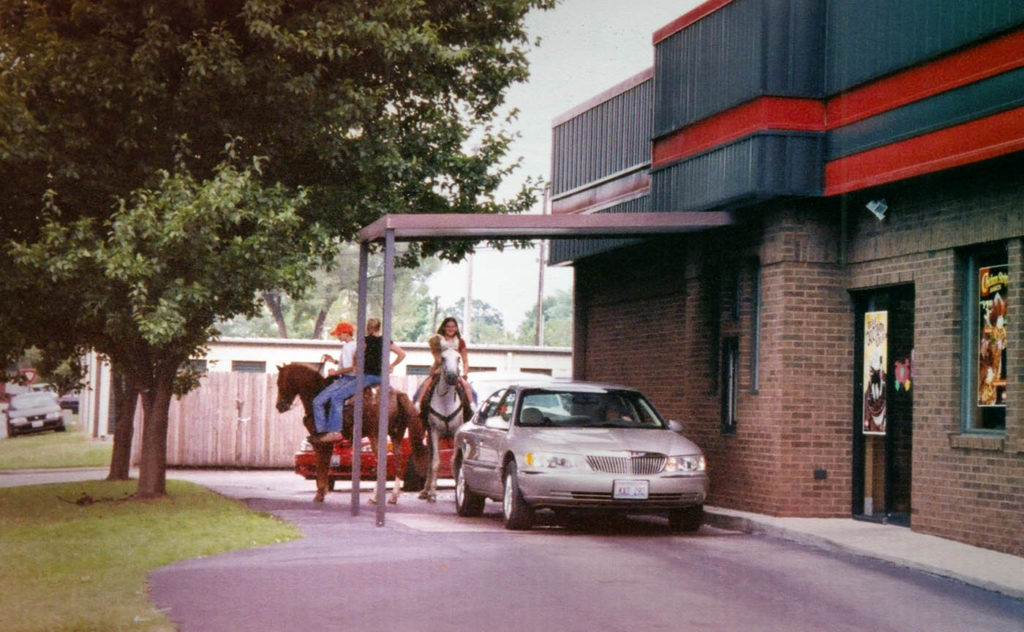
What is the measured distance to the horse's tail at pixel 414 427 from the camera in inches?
727

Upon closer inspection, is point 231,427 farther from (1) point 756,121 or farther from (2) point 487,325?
(2) point 487,325

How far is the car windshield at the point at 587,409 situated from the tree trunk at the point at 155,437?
5077 millimetres

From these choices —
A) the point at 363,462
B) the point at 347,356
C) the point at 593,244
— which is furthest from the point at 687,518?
the point at 593,244

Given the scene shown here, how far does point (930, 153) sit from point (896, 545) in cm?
371

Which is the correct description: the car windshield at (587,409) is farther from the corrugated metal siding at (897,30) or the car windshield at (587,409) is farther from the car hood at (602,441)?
the corrugated metal siding at (897,30)

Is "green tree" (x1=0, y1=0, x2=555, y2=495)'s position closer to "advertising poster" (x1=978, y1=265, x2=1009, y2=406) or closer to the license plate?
the license plate

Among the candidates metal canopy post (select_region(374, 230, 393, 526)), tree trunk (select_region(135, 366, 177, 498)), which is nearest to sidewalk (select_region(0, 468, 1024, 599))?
metal canopy post (select_region(374, 230, 393, 526))

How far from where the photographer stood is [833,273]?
17062 millimetres

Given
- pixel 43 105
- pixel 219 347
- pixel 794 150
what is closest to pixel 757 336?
pixel 794 150

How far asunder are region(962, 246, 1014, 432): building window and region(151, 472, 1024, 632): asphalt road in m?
2.11

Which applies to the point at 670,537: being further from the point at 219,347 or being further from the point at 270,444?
the point at 219,347

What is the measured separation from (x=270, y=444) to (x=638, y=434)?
17.8 m

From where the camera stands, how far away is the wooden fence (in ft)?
104

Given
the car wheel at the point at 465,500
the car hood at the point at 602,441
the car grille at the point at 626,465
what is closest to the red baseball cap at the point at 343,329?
the car wheel at the point at 465,500
